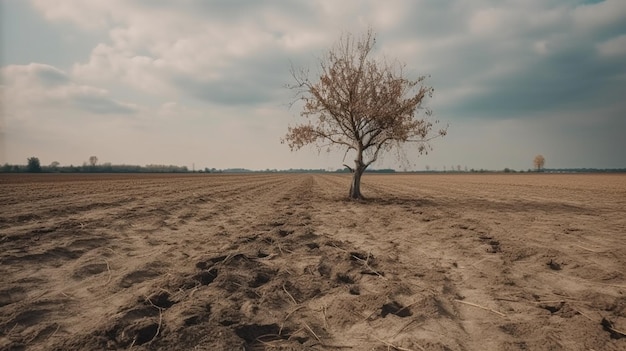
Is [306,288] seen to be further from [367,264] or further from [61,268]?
[61,268]

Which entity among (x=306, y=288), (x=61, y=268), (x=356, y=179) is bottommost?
→ (x=306, y=288)

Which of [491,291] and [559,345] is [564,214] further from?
[559,345]

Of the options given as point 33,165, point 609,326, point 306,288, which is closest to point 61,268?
point 306,288

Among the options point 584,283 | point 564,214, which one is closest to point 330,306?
point 584,283

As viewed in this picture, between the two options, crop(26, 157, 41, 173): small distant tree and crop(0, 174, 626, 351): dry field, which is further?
crop(26, 157, 41, 173): small distant tree

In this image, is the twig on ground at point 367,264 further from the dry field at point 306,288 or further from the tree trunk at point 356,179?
the tree trunk at point 356,179

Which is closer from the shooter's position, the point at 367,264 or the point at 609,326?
the point at 609,326

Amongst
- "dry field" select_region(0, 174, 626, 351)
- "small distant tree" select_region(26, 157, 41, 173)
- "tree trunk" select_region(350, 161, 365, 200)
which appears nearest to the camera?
"dry field" select_region(0, 174, 626, 351)

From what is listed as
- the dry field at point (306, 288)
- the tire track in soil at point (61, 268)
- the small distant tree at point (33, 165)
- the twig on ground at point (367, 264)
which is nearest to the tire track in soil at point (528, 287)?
the dry field at point (306, 288)

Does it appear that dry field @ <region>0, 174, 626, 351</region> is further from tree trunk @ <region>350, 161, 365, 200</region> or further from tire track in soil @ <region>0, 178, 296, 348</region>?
tree trunk @ <region>350, 161, 365, 200</region>

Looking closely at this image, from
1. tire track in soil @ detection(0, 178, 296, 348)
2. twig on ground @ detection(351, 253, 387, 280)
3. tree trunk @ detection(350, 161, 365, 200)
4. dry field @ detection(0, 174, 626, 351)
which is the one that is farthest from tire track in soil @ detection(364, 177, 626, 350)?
tree trunk @ detection(350, 161, 365, 200)

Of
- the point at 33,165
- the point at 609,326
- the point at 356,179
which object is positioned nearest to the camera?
the point at 609,326

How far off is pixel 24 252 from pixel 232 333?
5.33m

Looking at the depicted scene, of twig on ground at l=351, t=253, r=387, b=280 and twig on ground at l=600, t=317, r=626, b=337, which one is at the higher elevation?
twig on ground at l=600, t=317, r=626, b=337
